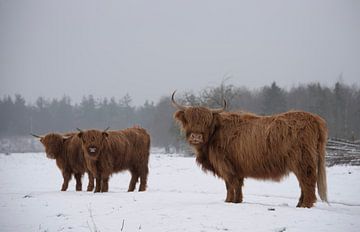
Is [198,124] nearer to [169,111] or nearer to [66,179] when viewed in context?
[66,179]

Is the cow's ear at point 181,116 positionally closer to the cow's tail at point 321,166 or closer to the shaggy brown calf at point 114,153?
the cow's tail at point 321,166

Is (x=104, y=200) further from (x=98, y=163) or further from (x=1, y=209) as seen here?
(x=98, y=163)

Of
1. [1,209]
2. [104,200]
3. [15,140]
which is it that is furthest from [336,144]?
[15,140]

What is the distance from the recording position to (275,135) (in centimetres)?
852

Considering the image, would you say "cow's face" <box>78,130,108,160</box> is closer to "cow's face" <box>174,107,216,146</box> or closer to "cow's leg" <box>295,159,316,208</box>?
"cow's face" <box>174,107,216,146</box>

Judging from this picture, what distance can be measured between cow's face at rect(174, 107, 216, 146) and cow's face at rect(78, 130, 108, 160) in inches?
181

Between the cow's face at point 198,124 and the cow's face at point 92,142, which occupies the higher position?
the cow's face at point 198,124

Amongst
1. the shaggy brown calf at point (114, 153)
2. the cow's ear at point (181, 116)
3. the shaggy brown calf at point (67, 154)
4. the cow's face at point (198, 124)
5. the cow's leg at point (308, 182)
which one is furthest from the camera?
the shaggy brown calf at point (67, 154)

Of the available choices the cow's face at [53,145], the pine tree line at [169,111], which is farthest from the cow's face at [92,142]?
the pine tree line at [169,111]

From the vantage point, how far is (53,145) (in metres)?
15.2

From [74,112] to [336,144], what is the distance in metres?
81.6

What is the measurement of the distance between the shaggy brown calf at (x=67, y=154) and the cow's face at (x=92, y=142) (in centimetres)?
136

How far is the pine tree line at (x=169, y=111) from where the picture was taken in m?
50.2

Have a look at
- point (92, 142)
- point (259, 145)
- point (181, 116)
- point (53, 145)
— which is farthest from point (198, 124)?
point (53, 145)
